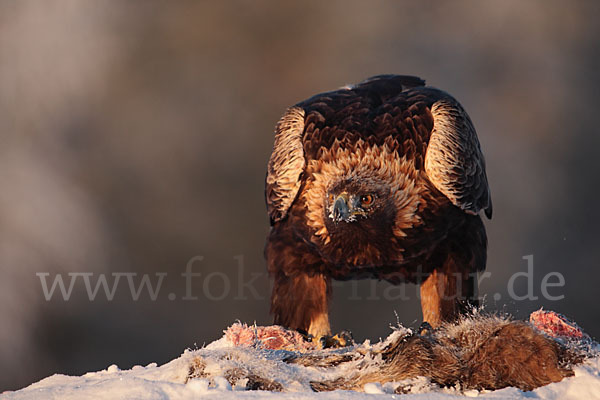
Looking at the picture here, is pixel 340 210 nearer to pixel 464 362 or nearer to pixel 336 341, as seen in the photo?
pixel 336 341

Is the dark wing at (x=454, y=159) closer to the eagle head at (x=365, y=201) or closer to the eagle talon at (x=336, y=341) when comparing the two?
the eagle head at (x=365, y=201)

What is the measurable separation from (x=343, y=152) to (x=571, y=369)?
2.78 metres

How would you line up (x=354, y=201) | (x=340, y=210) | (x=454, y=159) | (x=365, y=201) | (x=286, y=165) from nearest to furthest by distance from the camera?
1. (x=340, y=210)
2. (x=354, y=201)
3. (x=365, y=201)
4. (x=454, y=159)
5. (x=286, y=165)

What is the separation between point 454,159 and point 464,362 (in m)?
2.64

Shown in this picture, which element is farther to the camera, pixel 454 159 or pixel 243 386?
pixel 454 159

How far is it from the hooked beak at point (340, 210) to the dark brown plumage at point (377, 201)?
0.44ft

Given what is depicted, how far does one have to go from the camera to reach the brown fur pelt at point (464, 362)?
2646 mm

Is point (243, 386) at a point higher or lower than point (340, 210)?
lower

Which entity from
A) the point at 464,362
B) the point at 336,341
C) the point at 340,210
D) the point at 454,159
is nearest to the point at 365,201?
the point at 340,210

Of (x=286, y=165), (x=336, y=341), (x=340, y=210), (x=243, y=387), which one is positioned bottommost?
(x=336, y=341)

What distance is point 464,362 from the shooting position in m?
2.73

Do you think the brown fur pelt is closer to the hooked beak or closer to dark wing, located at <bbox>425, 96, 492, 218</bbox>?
the hooked beak

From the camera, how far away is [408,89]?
5945mm

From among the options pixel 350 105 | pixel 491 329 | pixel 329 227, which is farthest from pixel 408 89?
pixel 491 329
